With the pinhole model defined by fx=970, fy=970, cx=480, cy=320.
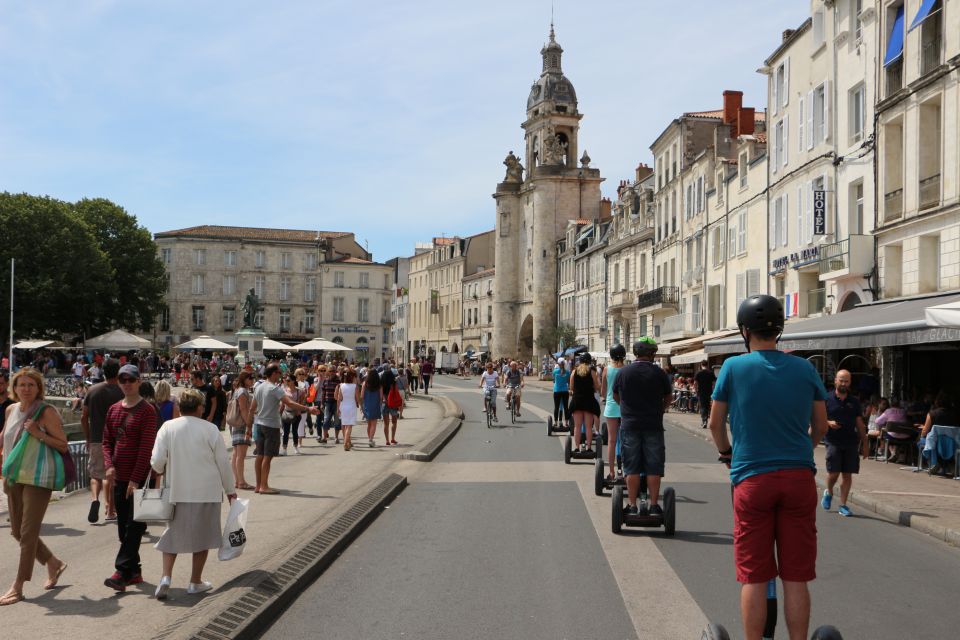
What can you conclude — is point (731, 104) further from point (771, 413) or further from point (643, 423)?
point (771, 413)

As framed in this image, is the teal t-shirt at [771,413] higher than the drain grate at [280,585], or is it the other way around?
the teal t-shirt at [771,413]

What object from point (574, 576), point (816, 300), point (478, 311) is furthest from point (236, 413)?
point (478, 311)

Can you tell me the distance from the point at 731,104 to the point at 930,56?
995 inches

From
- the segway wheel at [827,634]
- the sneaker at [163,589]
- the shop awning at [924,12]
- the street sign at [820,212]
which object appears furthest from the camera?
the street sign at [820,212]

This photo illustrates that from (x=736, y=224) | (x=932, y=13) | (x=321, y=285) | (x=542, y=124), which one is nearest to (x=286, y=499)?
(x=932, y=13)

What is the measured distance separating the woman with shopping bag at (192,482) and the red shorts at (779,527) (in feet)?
11.7

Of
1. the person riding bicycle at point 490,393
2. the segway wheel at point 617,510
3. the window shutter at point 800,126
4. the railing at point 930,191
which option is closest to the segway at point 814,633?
the segway wheel at point 617,510

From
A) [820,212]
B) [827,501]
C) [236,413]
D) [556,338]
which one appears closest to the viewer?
[827,501]

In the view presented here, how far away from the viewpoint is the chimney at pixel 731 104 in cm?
4544

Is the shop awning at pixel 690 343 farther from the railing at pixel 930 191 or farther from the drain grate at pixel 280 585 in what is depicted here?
the drain grate at pixel 280 585

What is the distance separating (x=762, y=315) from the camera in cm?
464

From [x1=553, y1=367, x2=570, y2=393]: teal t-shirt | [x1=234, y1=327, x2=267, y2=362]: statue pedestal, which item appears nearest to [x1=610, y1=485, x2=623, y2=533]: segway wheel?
[x1=553, y1=367, x2=570, y2=393]: teal t-shirt

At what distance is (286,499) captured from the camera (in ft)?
37.0

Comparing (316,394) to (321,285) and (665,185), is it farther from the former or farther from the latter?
(321,285)
